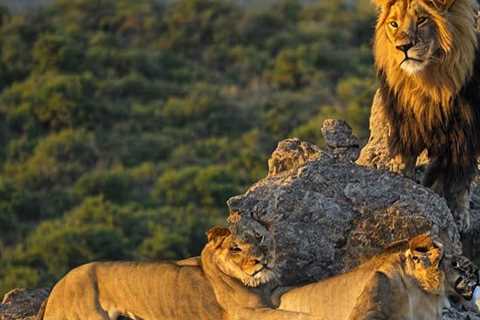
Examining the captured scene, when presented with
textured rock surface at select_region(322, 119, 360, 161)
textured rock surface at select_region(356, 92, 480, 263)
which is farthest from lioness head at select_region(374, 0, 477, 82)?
textured rock surface at select_region(356, 92, 480, 263)

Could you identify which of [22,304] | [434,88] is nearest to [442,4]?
[434,88]

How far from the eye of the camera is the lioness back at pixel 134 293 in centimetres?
639

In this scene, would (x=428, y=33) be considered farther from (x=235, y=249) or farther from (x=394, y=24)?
(x=235, y=249)

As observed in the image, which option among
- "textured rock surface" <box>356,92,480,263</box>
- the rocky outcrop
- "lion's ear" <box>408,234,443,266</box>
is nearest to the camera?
"lion's ear" <box>408,234,443,266</box>

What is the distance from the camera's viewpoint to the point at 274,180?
23.0 ft

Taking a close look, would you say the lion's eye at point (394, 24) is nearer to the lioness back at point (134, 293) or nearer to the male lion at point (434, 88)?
the male lion at point (434, 88)

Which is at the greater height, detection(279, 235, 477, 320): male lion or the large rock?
detection(279, 235, 477, 320): male lion

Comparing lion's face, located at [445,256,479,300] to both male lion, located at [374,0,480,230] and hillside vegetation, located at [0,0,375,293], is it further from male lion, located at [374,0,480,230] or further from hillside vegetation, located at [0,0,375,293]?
hillside vegetation, located at [0,0,375,293]

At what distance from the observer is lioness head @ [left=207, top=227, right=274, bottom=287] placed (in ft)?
20.5

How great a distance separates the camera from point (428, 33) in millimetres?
7570

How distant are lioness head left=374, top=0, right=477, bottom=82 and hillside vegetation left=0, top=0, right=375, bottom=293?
1003 cm

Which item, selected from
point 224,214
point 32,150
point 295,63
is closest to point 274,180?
point 224,214

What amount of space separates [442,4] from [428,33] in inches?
8.2

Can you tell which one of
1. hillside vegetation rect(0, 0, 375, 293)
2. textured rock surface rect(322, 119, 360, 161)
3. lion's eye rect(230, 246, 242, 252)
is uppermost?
lion's eye rect(230, 246, 242, 252)
